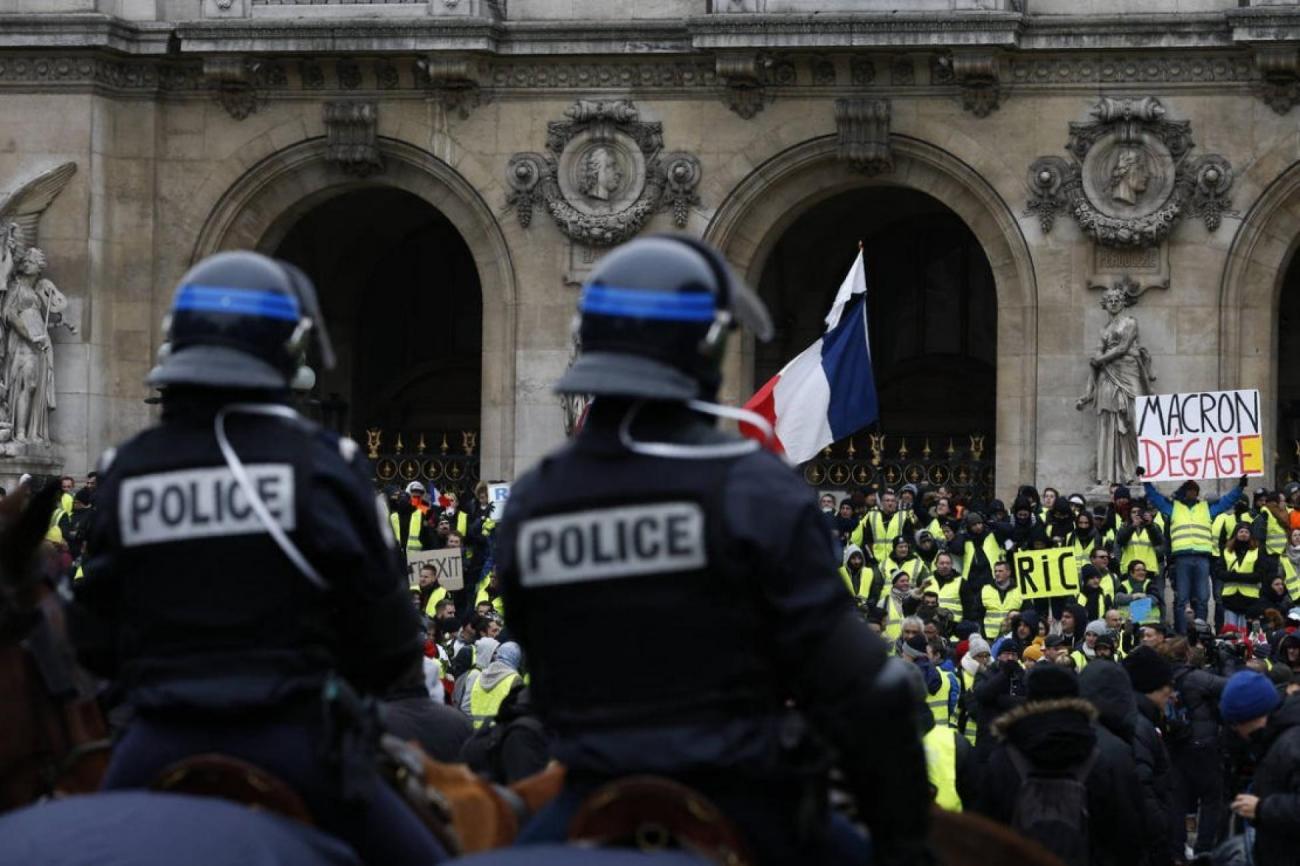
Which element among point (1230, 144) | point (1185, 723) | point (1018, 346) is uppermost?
point (1230, 144)

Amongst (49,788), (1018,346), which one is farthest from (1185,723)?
(1018,346)

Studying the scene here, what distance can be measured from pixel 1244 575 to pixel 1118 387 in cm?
605

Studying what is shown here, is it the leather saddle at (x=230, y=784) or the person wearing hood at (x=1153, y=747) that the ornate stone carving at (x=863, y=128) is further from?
the leather saddle at (x=230, y=784)

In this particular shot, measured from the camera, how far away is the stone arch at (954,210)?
31.6 metres

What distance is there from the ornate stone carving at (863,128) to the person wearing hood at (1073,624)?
9.80m

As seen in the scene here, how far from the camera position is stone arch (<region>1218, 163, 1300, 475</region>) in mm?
31078

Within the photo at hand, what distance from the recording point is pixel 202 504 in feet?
20.6

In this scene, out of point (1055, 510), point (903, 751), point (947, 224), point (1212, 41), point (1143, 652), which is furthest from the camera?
point (947, 224)

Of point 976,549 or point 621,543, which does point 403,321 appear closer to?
point 976,549

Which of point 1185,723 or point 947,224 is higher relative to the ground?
point 947,224

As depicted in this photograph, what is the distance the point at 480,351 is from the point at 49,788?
1224 inches

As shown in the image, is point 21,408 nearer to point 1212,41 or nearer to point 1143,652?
point 1212,41

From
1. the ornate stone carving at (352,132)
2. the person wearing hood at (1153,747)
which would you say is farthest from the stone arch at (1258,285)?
the person wearing hood at (1153,747)

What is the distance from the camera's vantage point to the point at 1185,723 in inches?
674
